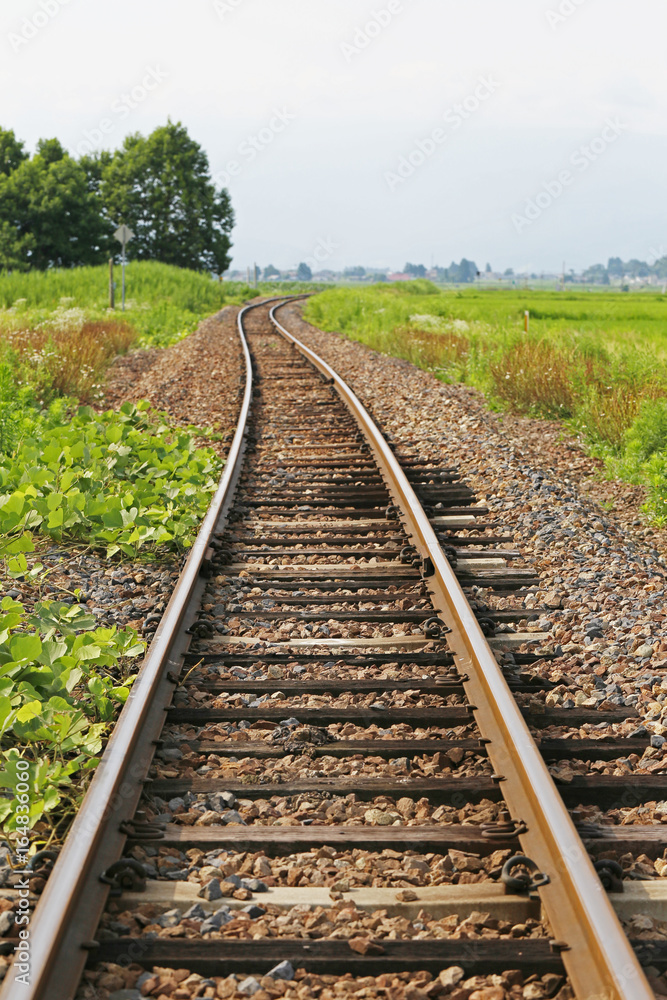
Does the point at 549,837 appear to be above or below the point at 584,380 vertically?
below

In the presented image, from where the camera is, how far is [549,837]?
2.48 m

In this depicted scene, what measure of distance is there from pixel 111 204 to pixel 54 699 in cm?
7465

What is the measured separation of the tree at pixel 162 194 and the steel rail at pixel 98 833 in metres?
72.7

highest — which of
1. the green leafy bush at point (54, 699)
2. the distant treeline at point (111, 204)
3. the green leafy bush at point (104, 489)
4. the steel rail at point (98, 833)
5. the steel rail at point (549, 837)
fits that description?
the distant treeline at point (111, 204)

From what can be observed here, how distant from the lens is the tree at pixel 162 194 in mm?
71312

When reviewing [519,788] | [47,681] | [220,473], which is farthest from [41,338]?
[519,788]

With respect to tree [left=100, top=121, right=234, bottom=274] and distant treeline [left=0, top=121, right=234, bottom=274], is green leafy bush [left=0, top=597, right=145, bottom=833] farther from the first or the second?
tree [left=100, top=121, right=234, bottom=274]

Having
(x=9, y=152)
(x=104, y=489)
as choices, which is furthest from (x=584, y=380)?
(x=9, y=152)

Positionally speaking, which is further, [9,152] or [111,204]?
[111,204]

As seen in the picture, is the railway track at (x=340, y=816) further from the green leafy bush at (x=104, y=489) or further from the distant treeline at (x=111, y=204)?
the distant treeline at (x=111, y=204)

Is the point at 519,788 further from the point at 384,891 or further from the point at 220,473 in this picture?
the point at 220,473

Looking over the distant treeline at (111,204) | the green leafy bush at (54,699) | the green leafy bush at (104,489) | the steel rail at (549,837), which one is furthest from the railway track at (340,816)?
the distant treeline at (111,204)

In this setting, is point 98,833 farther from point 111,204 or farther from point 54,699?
point 111,204

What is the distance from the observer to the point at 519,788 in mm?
2787
